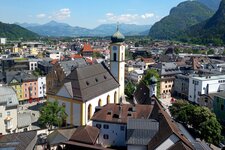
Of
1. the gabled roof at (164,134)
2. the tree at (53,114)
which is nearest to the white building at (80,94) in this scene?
the tree at (53,114)

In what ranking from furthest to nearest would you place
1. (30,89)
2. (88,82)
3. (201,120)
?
1. (30,89)
2. (88,82)
3. (201,120)

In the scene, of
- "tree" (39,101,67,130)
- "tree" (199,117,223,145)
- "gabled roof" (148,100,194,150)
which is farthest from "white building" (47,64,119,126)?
"tree" (199,117,223,145)

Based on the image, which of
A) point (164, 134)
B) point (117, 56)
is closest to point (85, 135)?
point (164, 134)

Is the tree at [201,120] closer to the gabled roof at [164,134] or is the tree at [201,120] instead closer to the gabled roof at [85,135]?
the gabled roof at [164,134]

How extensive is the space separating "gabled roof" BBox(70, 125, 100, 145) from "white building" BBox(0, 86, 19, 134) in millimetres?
13946

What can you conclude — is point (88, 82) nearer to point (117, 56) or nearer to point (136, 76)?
point (117, 56)

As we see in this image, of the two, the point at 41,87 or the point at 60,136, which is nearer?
the point at 60,136

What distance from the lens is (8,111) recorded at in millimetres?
49219

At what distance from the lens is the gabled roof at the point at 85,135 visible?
3928cm

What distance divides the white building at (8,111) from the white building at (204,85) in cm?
4190

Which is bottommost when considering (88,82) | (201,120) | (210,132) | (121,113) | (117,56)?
(210,132)

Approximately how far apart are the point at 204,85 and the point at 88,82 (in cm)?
3270

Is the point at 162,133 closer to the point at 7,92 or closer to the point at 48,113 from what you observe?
the point at 48,113

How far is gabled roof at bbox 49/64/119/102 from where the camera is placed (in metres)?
47.5
